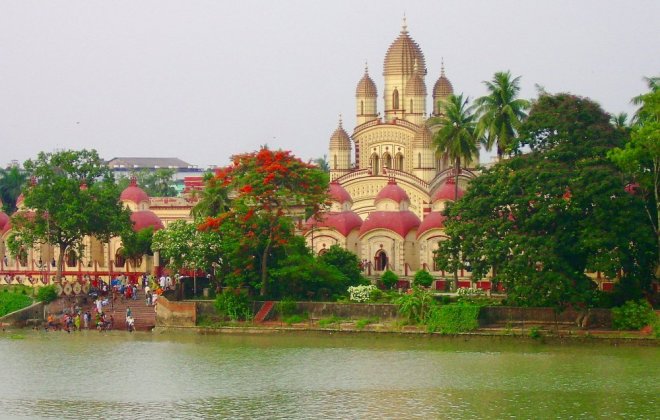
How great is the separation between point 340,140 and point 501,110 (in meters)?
19.9

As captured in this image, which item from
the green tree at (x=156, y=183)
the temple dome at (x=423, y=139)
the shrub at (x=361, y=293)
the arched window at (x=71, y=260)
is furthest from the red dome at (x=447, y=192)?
the green tree at (x=156, y=183)

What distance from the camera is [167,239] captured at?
149 ft

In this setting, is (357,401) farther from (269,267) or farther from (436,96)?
(436,96)

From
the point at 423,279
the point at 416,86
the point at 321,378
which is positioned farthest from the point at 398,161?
the point at 321,378

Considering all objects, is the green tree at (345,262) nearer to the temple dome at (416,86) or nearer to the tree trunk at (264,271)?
the tree trunk at (264,271)

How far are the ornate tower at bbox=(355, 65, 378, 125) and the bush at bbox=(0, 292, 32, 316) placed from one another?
24.2m

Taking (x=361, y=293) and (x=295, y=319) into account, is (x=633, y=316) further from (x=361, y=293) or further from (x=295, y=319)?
(x=295, y=319)

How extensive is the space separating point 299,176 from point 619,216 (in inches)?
407

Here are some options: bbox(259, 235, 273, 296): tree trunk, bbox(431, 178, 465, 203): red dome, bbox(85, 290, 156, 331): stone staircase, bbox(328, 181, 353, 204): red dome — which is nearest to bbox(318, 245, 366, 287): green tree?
bbox(259, 235, 273, 296): tree trunk

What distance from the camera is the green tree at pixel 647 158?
38000 mm

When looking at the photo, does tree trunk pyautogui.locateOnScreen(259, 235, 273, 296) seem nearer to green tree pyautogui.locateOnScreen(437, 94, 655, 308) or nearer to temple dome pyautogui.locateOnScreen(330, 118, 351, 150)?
green tree pyautogui.locateOnScreen(437, 94, 655, 308)

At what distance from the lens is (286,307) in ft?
141

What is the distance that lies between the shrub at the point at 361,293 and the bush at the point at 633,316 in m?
7.92

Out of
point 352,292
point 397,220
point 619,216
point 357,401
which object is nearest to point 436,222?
point 397,220
